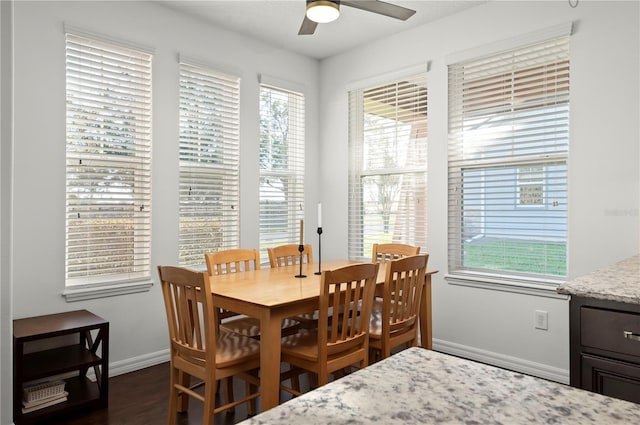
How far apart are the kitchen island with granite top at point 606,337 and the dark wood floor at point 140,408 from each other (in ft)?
6.03

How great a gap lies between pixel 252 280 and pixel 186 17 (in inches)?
92.3

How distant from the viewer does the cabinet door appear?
1.34 meters

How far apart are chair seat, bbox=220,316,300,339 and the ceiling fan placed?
5.97 feet

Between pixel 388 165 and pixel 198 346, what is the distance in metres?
2.64

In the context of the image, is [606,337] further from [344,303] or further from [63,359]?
[63,359]

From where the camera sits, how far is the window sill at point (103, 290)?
292 cm

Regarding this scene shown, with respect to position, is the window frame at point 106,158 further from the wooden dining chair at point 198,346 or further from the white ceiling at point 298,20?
the wooden dining chair at point 198,346

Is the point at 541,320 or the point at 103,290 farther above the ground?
the point at 103,290

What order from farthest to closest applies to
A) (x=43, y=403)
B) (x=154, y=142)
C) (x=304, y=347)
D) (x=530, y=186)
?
(x=154, y=142)
(x=530, y=186)
(x=43, y=403)
(x=304, y=347)

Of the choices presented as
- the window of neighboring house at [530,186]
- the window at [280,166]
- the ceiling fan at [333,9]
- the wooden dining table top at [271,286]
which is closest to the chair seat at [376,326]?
the wooden dining table top at [271,286]

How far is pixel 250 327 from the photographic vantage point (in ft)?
8.89

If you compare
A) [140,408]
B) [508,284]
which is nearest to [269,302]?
[140,408]

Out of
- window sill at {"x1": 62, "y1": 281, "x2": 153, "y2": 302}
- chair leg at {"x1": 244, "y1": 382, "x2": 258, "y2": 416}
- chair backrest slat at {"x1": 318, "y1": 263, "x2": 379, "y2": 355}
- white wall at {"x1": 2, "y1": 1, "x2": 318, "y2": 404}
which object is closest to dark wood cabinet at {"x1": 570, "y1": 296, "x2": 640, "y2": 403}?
chair backrest slat at {"x1": 318, "y1": 263, "x2": 379, "y2": 355}

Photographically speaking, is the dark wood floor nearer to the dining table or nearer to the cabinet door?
the dining table
